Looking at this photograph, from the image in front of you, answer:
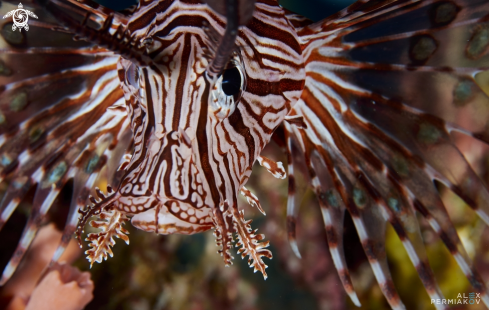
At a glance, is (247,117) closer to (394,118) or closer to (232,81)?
(232,81)

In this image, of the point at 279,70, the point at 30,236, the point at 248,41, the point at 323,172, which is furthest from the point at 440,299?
the point at 30,236

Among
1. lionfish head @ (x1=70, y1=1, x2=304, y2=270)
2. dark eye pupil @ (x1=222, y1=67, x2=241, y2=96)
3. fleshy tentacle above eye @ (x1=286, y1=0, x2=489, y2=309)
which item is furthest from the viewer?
fleshy tentacle above eye @ (x1=286, y1=0, x2=489, y2=309)

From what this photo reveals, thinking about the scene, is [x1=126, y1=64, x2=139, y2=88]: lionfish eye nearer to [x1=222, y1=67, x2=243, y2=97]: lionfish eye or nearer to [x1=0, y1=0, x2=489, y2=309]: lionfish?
[x1=0, y1=0, x2=489, y2=309]: lionfish

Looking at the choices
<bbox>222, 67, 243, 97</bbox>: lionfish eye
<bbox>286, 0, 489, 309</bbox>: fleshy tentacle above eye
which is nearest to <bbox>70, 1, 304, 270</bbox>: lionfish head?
<bbox>222, 67, 243, 97</bbox>: lionfish eye

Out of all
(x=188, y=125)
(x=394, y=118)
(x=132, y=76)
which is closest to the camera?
(x=188, y=125)

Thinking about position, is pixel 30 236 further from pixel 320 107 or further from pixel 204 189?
pixel 320 107

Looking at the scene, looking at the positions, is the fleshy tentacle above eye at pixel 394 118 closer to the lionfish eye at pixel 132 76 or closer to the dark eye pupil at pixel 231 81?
the dark eye pupil at pixel 231 81

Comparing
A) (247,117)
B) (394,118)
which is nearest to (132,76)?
(247,117)
